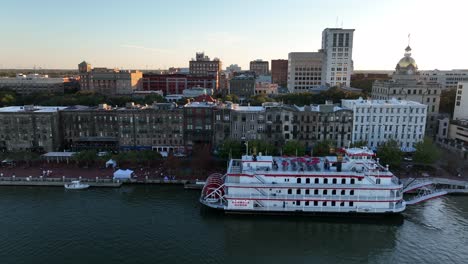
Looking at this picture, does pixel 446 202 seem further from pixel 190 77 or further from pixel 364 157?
pixel 190 77

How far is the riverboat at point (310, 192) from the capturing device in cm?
5009

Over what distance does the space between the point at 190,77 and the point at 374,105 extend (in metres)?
125

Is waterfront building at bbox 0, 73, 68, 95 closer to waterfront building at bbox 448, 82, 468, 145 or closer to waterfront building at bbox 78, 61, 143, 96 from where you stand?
waterfront building at bbox 78, 61, 143, 96

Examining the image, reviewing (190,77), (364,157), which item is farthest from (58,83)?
(364,157)

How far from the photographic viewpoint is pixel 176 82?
189875 millimetres

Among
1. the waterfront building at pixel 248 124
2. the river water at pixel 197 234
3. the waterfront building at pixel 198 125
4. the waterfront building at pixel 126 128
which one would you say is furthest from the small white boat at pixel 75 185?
the waterfront building at pixel 248 124

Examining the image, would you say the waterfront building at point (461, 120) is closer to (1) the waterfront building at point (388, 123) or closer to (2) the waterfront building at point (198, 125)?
(1) the waterfront building at point (388, 123)

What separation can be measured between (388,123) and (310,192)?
39427 millimetres

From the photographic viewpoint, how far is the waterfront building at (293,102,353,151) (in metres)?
77.8

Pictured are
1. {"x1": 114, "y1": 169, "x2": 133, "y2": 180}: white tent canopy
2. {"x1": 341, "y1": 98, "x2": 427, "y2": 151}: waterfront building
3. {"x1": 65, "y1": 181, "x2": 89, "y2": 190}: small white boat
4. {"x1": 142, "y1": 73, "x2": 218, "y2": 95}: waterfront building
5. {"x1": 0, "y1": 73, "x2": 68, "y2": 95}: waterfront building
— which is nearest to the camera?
{"x1": 65, "y1": 181, "x2": 89, "y2": 190}: small white boat

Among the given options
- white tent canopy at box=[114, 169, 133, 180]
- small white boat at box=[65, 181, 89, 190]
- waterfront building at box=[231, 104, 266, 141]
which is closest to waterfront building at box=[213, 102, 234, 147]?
waterfront building at box=[231, 104, 266, 141]

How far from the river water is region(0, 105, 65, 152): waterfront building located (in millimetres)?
23889

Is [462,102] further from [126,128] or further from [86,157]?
[86,157]

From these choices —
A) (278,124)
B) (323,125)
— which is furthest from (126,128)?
(323,125)
